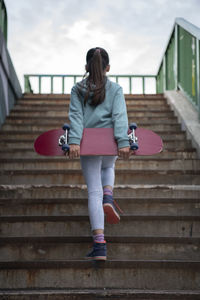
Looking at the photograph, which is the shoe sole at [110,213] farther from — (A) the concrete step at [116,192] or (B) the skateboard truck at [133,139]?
(A) the concrete step at [116,192]

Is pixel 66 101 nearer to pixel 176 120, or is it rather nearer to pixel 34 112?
pixel 34 112

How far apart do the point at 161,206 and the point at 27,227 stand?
1.06 meters

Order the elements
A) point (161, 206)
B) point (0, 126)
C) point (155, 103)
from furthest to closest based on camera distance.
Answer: point (155, 103), point (0, 126), point (161, 206)

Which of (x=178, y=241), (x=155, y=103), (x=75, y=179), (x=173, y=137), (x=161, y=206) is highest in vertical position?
(x=155, y=103)

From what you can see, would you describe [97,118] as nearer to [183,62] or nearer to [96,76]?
[96,76]

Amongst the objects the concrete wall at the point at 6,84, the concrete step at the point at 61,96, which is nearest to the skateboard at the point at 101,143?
the concrete wall at the point at 6,84

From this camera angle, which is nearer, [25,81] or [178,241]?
[178,241]

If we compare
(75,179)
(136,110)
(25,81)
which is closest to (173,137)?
(136,110)

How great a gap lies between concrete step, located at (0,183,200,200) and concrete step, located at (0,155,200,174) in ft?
2.66

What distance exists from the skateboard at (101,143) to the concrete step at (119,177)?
52.5 inches

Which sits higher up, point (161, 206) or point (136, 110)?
point (136, 110)

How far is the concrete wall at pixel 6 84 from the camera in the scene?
5.87 meters

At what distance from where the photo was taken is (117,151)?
8.21 ft

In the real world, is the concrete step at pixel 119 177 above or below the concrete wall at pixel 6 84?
below
